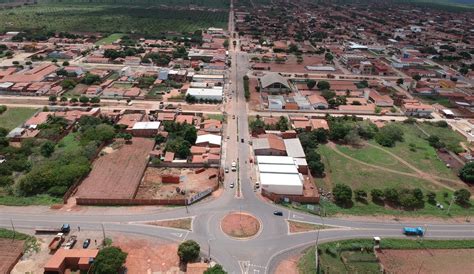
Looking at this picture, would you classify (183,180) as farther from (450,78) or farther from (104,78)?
(450,78)

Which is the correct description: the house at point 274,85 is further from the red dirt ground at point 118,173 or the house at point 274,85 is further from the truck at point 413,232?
the truck at point 413,232

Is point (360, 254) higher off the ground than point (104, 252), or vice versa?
point (104, 252)

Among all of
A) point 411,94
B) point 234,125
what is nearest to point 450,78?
point 411,94

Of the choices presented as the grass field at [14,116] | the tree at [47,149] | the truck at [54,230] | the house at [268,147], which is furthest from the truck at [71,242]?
the grass field at [14,116]

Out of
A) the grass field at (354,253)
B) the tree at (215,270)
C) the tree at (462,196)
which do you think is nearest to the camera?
the tree at (215,270)

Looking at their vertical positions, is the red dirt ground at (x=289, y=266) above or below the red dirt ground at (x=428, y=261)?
above

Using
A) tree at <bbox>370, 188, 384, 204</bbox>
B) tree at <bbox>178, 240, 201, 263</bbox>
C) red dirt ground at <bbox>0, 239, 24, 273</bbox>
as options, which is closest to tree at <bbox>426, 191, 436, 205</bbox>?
tree at <bbox>370, 188, 384, 204</bbox>

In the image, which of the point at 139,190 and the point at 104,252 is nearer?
the point at 104,252

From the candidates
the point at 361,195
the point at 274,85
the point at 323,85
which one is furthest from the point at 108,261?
the point at 323,85
